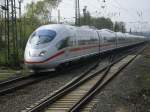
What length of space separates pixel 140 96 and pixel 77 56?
468 inches

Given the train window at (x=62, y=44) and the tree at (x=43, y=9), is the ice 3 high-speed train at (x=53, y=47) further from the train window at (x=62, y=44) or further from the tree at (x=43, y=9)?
the tree at (x=43, y=9)

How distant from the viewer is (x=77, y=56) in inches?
998

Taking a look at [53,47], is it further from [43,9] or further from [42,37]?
[43,9]

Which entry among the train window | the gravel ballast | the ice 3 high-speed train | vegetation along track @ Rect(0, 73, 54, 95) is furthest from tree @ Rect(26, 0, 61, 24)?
the gravel ballast

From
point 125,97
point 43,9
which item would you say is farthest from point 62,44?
point 43,9

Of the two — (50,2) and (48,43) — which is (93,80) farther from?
(50,2)

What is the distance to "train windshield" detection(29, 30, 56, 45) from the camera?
2123 cm

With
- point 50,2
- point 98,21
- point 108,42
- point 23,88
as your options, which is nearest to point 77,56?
point 23,88

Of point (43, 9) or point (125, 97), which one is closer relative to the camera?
point (125, 97)

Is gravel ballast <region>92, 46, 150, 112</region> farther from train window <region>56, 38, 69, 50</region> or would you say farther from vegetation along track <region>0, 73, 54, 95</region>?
train window <region>56, 38, 69, 50</region>

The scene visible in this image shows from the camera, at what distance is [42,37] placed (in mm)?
21547

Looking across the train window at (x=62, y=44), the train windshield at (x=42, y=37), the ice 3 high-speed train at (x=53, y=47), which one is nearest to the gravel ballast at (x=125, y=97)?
the ice 3 high-speed train at (x=53, y=47)

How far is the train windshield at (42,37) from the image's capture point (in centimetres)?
2123

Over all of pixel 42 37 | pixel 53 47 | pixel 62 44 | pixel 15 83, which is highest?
pixel 42 37
